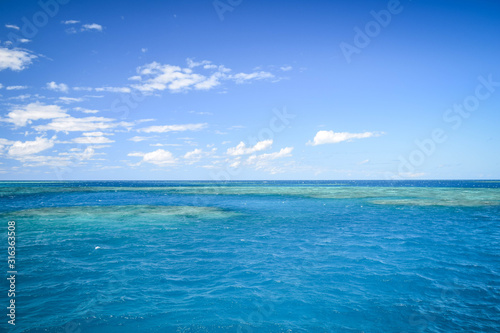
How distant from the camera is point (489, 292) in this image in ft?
48.7

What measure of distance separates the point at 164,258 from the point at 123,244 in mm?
6772

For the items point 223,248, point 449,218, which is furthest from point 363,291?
point 449,218

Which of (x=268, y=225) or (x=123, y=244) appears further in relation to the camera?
(x=268, y=225)

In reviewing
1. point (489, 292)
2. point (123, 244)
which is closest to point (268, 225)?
point (123, 244)

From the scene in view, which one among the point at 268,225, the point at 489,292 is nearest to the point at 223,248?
the point at 268,225

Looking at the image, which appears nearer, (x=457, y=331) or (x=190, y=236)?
(x=457, y=331)

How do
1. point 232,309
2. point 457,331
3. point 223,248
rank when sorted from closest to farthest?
point 457,331 → point 232,309 → point 223,248

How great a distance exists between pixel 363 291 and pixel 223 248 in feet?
41.0

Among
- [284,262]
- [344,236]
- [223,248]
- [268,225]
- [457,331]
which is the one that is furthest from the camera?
[268,225]

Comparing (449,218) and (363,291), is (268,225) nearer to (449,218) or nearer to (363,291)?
(363,291)

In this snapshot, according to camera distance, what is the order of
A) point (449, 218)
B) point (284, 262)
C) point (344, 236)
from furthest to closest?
point (449, 218) < point (344, 236) < point (284, 262)

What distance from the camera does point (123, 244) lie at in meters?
24.9

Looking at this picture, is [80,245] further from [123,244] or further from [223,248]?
[223,248]

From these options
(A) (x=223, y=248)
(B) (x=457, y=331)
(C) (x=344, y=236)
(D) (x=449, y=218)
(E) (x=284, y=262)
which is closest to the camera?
(B) (x=457, y=331)
